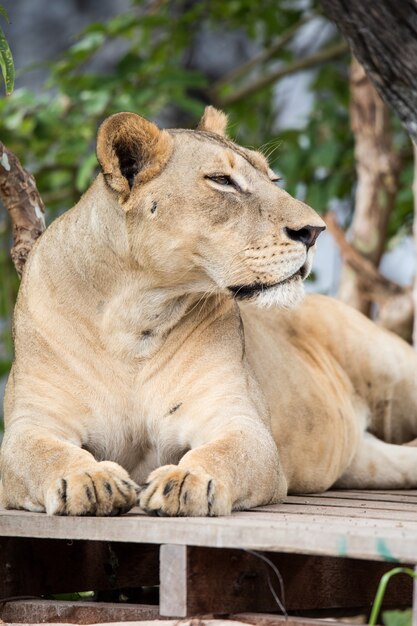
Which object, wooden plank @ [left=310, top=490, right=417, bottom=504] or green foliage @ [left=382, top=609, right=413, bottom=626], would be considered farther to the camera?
wooden plank @ [left=310, top=490, right=417, bottom=504]

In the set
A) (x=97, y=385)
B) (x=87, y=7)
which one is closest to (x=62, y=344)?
(x=97, y=385)

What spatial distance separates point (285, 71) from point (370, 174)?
116cm

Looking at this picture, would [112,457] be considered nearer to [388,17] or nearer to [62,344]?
[62,344]

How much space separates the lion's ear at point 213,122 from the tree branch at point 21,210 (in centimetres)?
68

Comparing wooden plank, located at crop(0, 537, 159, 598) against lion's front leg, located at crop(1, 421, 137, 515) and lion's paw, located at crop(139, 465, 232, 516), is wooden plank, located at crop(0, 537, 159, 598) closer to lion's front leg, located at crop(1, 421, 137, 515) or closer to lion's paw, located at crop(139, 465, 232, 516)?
lion's front leg, located at crop(1, 421, 137, 515)

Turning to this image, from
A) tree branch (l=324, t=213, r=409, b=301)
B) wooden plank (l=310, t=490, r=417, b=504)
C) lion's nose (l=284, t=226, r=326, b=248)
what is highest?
lion's nose (l=284, t=226, r=326, b=248)

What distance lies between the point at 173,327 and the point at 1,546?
79cm

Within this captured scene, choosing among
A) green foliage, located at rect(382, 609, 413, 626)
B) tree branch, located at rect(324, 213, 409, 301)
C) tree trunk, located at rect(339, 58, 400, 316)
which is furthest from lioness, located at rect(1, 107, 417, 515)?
tree trunk, located at rect(339, 58, 400, 316)

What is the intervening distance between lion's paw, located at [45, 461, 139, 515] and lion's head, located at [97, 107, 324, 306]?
694mm

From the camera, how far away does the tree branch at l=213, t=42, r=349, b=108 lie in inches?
264

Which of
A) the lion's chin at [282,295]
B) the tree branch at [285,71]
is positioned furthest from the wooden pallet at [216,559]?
A: the tree branch at [285,71]

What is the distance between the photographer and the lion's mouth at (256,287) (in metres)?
2.98

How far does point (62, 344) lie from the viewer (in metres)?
3.13

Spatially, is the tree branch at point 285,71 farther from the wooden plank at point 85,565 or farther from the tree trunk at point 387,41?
the wooden plank at point 85,565
